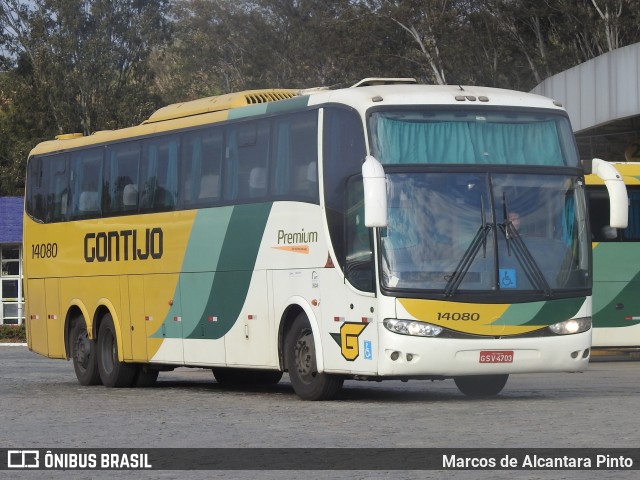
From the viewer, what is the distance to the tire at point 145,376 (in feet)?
72.5

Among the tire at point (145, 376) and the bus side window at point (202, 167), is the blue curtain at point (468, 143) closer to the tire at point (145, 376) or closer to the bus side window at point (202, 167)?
the bus side window at point (202, 167)

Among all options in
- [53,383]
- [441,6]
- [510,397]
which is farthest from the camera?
[441,6]

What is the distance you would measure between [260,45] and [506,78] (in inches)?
448

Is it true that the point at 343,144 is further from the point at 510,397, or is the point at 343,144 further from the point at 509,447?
the point at 509,447

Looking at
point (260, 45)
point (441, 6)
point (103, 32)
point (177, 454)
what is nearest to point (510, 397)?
point (177, 454)

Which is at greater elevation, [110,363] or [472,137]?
→ [472,137]

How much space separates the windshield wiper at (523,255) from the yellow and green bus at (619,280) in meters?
12.4

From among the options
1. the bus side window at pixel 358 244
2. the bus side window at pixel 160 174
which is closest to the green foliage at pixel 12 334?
the bus side window at pixel 160 174

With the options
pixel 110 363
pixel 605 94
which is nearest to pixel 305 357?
pixel 110 363

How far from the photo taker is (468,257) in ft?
52.7

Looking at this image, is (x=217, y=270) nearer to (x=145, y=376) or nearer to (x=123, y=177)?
(x=123, y=177)

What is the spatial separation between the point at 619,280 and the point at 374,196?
14.5 m

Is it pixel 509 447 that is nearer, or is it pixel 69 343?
pixel 509 447

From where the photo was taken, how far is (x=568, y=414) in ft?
47.6
